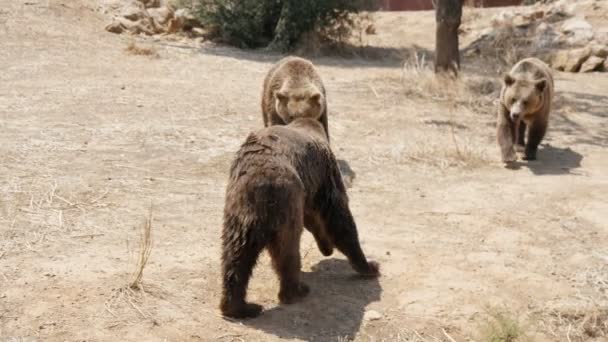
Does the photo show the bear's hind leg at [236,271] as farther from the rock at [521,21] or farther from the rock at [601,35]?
the rock at [521,21]

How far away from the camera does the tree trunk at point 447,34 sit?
1389cm

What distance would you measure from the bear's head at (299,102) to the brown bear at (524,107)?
2.64 metres

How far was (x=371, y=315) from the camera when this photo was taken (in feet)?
19.0

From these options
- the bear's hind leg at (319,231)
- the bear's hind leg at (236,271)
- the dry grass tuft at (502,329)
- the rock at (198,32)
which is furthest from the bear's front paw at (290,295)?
the rock at (198,32)

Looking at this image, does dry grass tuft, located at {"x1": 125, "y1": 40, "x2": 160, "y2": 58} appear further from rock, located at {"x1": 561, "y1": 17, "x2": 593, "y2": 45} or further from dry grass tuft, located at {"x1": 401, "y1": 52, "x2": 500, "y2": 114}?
rock, located at {"x1": 561, "y1": 17, "x2": 593, "y2": 45}

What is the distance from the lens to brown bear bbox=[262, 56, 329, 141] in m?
8.38

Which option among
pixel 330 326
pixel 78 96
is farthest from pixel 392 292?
pixel 78 96

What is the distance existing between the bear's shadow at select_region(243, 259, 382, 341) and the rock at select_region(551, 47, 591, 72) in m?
11.0

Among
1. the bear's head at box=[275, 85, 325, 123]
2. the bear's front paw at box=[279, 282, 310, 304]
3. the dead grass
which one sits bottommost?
the dead grass

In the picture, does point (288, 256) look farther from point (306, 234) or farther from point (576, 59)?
point (576, 59)

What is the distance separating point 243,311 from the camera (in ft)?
17.9

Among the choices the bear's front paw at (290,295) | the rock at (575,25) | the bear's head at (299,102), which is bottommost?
the bear's front paw at (290,295)

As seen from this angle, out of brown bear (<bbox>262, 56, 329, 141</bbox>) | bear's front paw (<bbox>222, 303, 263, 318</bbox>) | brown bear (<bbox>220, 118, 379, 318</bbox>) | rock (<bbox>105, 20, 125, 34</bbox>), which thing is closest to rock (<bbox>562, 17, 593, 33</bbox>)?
rock (<bbox>105, 20, 125, 34</bbox>)

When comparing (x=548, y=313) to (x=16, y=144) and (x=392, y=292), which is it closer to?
(x=392, y=292)
